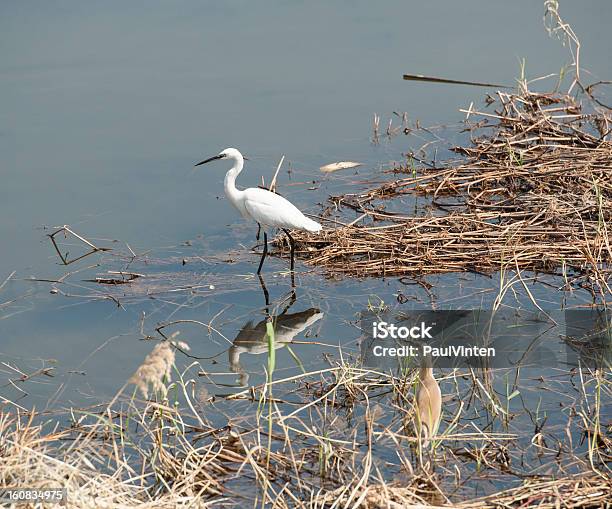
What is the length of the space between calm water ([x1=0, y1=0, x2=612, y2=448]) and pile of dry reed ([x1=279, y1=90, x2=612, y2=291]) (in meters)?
0.24

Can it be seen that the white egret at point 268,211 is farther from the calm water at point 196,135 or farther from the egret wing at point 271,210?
the calm water at point 196,135

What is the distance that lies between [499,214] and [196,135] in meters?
3.45

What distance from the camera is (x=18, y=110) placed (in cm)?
930

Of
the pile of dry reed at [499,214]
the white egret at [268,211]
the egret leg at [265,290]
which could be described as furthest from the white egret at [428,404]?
the white egret at [268,211]

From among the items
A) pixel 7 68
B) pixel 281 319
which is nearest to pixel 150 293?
pixel 281 319

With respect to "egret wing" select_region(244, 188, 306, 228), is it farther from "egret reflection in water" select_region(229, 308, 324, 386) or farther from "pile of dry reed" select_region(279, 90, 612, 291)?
"egret reflection in water" select_region(229, 308, 324, 386)

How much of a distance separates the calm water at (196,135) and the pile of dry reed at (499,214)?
236mm

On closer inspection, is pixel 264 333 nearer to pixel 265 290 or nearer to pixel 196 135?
pixel 265 290

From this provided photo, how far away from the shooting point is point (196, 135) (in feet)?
28.4

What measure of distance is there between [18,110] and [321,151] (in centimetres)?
312

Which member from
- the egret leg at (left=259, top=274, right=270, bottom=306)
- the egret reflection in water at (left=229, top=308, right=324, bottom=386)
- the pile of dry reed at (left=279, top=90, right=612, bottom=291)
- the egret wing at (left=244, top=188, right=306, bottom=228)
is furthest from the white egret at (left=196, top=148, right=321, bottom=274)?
the egret reflection in water at (left=229, top=308, right=324, bottom=386)

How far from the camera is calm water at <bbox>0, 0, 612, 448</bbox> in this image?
209 inches

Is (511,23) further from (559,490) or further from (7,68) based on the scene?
(559,490)

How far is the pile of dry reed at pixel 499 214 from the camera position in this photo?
565cm
